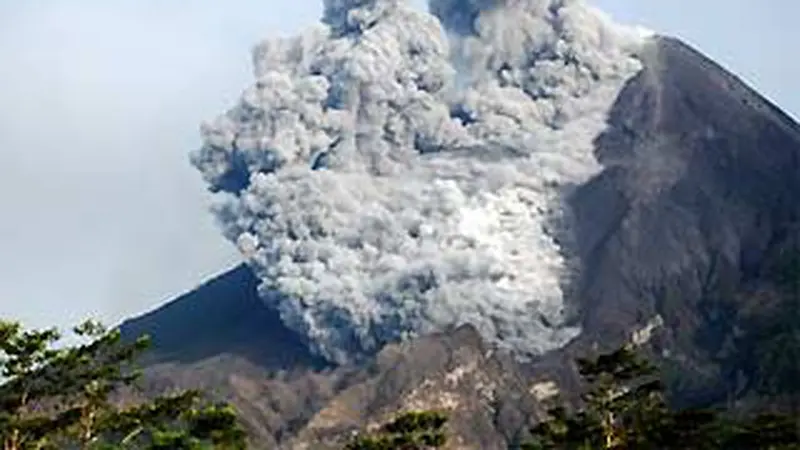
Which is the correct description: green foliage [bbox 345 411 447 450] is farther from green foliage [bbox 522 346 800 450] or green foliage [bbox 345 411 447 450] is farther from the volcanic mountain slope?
the volcanic mountain slope

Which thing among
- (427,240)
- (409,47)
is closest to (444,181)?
(427,240)

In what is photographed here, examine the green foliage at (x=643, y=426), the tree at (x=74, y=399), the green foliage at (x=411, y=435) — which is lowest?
the green foliage at (x=643, y=426)

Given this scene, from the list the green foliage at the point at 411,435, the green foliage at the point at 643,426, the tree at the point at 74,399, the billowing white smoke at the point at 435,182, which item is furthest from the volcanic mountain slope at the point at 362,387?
the tree at the point at 74,399

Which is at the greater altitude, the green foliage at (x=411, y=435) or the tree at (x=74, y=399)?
the tree at (x=74, y=399)

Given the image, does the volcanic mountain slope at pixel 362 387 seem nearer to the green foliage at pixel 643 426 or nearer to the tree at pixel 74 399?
the green foliage at pixel 643 426

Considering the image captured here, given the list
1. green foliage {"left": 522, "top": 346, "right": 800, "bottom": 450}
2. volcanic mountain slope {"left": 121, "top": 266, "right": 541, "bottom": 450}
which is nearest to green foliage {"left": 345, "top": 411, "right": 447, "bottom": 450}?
green foliage {"left": 522, "top": 346, "right": 800, "bottom": 450}

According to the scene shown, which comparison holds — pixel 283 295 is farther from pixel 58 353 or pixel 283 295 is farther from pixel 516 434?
pixel 58 353
